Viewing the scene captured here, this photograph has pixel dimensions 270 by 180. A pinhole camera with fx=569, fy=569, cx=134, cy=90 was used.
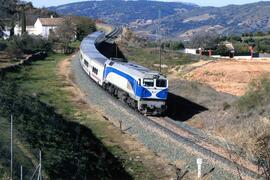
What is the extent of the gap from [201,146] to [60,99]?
17.3 meters

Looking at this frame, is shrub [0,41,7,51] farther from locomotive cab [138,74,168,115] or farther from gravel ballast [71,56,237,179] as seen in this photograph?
locomotive cab [138,74,168,115]

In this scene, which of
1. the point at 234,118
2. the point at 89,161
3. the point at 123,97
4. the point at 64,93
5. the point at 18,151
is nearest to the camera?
the point at 18,151

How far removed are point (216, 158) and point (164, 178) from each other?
2.70 meters

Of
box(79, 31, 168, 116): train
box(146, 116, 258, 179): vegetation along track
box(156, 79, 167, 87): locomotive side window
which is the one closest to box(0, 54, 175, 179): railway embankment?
box(146, 116, 258, 179): vegetation along track

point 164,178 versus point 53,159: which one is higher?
point 53,159

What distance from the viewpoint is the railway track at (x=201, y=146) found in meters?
22.8

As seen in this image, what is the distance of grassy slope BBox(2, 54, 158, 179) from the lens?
2567 cm

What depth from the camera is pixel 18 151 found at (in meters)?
19.3

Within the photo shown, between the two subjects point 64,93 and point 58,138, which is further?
point 64,93

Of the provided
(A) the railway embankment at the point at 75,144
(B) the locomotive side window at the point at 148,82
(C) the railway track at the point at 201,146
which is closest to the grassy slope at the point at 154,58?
(B) the locomotive side window at the point at 148,82

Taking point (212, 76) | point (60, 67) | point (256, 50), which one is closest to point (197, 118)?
point (212, 76)

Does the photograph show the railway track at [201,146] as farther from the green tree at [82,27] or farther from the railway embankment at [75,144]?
the green tree at [82,27]

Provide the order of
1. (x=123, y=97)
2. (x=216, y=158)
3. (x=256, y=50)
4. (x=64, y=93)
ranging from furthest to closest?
(x=256, y=50)
(x=64, y=93)
(x=123, y=97)
(x=216, y=158)

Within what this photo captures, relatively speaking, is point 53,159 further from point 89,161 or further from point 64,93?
point 64,93
